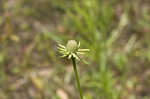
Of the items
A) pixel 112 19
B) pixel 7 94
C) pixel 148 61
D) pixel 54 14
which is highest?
pixel 54 14

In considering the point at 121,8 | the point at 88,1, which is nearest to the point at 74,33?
the point at 88,1

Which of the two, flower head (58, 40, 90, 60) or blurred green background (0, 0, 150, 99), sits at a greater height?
blurred green background (0, 0, 150, 99)

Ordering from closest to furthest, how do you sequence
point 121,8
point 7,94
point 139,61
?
point 7,94 → point 139,61 → point 121,8

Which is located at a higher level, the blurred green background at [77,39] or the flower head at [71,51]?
the blurred green background at [77,39]

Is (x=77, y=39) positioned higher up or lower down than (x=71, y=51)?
higher up

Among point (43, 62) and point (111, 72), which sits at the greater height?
point (43, 62)

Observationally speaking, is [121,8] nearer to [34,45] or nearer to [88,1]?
[88,1]

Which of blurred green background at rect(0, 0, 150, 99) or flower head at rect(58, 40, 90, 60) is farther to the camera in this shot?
blurred green background at rect(0, 0, 150, 99)

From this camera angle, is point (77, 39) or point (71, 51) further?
point (77, 39)
